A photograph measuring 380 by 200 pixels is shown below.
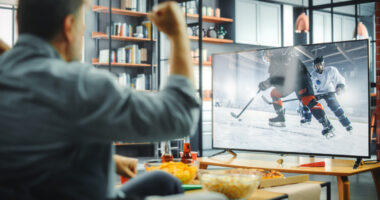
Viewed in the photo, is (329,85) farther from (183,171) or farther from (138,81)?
(138,81)

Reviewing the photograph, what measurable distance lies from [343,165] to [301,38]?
7.13 m

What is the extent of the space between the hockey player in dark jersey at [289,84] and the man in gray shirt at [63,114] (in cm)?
236

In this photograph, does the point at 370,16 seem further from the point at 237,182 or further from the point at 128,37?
the point at 237,182

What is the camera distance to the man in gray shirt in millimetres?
657

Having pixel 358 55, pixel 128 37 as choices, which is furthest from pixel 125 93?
pixel 128 37

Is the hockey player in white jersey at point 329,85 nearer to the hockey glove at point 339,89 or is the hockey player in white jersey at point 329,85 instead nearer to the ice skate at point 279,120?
the hockey glove at point 339,89

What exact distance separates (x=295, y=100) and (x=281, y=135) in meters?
0.28

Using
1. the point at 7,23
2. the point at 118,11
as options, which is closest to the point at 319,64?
the point at 118,11

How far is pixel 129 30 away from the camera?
277 inches

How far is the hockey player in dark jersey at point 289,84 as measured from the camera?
2943 mm

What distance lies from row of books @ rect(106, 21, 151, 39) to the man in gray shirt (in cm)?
632

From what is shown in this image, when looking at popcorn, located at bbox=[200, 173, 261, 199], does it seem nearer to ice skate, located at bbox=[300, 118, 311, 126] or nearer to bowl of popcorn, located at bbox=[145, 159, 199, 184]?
bowl of popcorn, located at bbox=[145, 159, 199, 184]

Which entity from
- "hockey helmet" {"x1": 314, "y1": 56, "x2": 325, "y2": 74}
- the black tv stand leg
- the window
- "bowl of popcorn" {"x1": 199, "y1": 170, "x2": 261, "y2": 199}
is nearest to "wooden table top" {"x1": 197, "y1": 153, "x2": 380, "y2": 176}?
the black tv stand leg

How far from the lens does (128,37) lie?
22.9 ft
